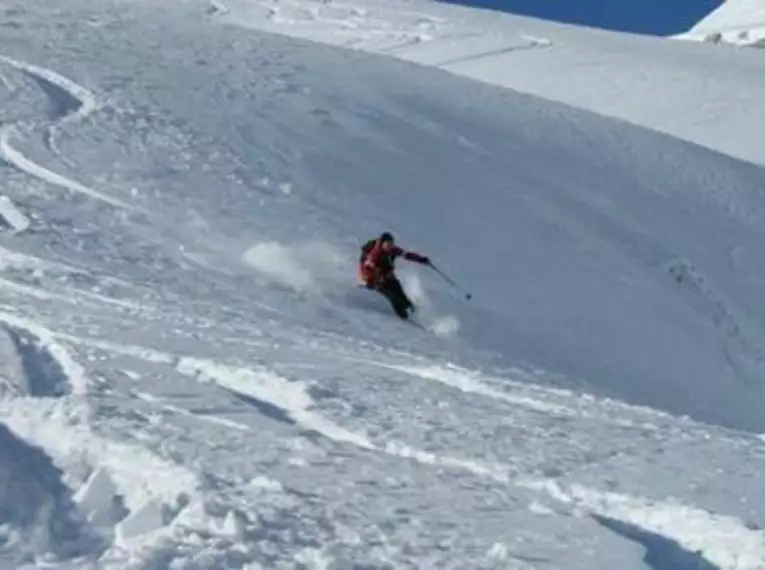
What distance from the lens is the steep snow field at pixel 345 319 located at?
19.7ft

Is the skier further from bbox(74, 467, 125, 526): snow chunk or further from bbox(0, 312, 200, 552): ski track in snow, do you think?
bbox(74, 467, 125, 526): snow chunk

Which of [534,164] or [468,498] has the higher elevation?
[468,498]

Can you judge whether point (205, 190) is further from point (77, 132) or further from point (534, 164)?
point (534, 164)

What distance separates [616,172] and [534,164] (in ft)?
8.44

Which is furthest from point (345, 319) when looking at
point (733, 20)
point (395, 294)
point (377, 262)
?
point (733, 20)

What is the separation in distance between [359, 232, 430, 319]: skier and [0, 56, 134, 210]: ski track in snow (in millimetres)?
3514

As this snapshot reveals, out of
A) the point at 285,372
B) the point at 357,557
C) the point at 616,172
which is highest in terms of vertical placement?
the point at 357,557

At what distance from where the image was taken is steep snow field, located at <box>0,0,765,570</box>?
19.7ft

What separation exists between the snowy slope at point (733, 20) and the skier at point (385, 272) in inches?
4183

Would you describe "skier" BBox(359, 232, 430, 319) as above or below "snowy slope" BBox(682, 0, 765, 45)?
above

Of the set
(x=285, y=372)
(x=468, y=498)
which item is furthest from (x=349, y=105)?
(x=468, y=498)

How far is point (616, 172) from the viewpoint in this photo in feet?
87.6

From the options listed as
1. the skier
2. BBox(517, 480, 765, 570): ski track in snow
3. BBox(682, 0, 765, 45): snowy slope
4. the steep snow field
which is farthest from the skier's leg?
BBox(682, 0, 765, 45): snowy slope

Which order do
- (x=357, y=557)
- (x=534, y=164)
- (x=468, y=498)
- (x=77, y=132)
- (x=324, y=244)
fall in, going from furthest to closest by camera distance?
(x=534, y=164), (x=77, y=132), (x=324, y=244), (x=468, y=498), (x=357, y=557)
